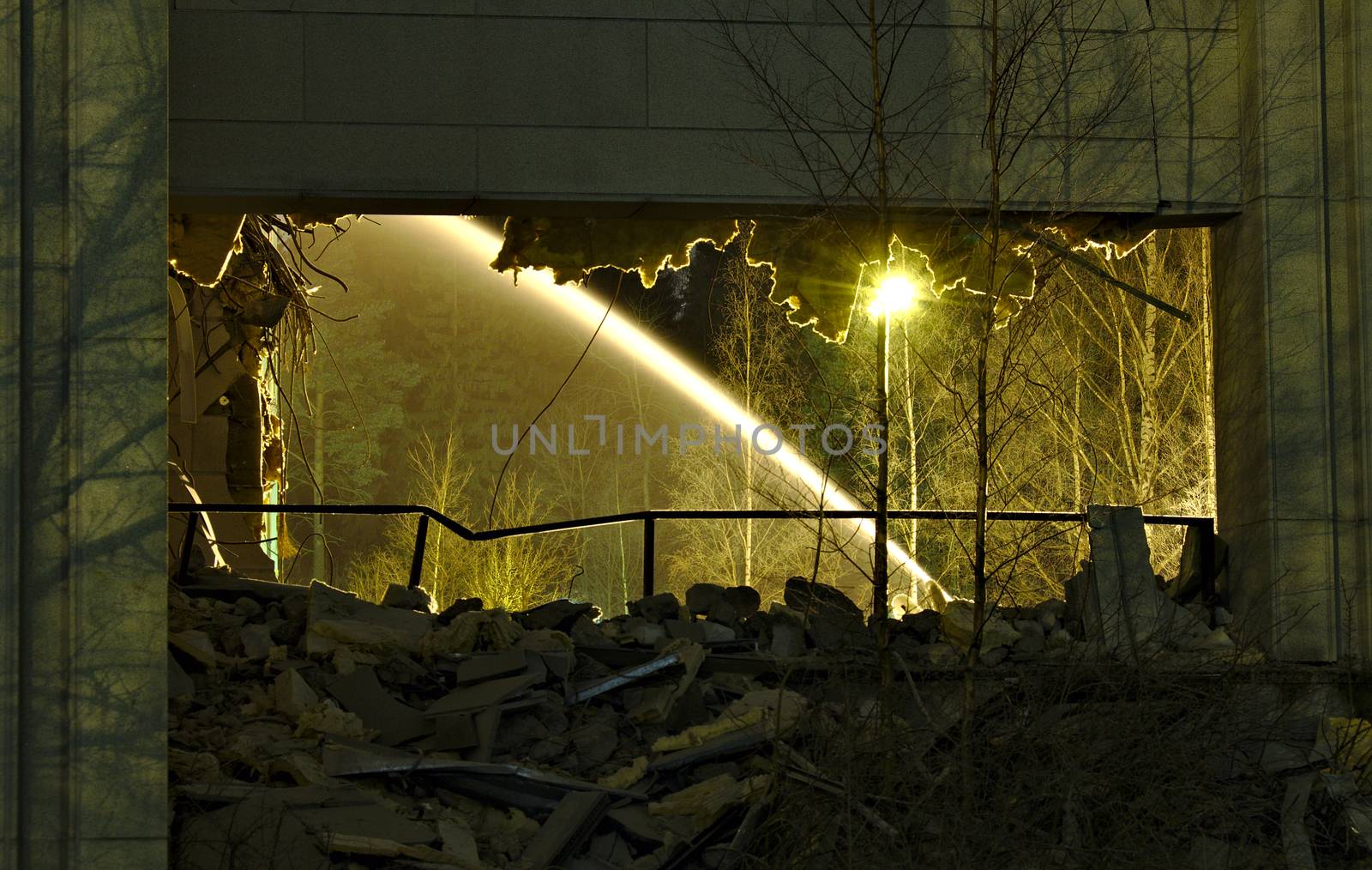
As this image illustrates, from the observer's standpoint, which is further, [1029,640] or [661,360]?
[661,360]

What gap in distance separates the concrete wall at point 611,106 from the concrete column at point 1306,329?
310mm

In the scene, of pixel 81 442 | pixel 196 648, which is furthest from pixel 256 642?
pixel 81 442

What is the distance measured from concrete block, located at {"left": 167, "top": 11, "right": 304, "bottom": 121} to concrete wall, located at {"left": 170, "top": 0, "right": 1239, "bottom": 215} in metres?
0.01

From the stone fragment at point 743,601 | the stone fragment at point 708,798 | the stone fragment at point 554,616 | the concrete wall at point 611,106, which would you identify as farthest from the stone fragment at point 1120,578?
the stone fragment at point 554,616

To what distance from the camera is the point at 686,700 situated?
27.5ft

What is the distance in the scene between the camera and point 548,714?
8234 mm

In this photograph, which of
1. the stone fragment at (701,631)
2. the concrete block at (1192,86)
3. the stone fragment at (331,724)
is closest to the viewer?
the stone fragment at (331,724)

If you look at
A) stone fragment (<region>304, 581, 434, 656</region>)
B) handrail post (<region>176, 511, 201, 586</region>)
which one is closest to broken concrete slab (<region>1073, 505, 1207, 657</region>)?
stone fragment (<region>304, 581, 434, 656</region>)

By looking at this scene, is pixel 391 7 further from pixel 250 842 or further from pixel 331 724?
pixel 250 842

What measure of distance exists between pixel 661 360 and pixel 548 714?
21.8 metres

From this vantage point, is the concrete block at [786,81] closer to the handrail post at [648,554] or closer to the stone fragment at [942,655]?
the handrail post at [648,554]

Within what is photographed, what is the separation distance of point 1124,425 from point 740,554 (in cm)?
688

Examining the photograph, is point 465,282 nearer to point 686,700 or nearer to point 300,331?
point 300,331

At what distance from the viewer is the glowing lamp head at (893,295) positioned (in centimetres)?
812
